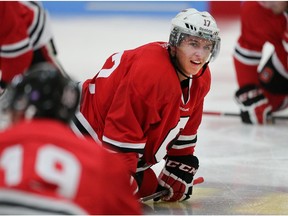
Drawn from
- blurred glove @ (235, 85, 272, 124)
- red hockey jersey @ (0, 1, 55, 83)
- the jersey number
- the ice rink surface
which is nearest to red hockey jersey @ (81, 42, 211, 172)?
the ice rink surface

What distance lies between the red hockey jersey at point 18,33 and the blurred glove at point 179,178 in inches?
56.1

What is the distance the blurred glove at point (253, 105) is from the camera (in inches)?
187

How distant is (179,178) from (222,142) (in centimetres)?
110

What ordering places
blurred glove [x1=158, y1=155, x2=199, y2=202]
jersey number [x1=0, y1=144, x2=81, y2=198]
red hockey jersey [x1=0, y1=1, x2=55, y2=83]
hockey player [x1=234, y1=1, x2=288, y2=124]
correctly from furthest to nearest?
hockey player [x1=234, y1=1, x2=288, y2=124], red hockey jersey [x1=0, y1=1, x2=55, y2=83], blurred glove [x1=158, y1=155, x2=199, y2=202], jersey number [x1=0, y1=144, x2=81, y2=198]

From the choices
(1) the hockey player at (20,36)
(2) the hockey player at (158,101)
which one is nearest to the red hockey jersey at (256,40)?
(1) the hockey player at (20,36)

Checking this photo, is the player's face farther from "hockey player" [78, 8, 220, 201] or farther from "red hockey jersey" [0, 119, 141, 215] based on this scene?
"red hockey jersey" [0, 119, 141, 215]

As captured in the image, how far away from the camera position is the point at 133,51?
10.0ft

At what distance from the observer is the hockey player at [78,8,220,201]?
2.92m

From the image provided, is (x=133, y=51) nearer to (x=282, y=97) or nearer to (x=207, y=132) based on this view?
(x=207, y=132)

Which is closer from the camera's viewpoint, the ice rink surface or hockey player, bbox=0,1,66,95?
the ice rink surface

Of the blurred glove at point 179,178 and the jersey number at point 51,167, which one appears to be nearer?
the jersey number at point 51,167

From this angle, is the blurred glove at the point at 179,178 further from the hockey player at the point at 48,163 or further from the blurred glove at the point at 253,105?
the blurred glove at the point at 253,105

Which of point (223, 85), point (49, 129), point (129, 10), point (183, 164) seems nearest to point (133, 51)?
point (183, 164)

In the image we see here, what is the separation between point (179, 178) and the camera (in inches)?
126
